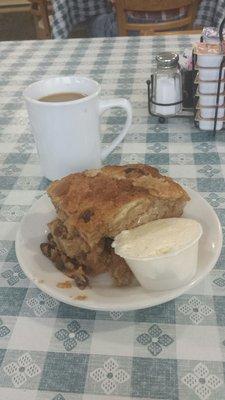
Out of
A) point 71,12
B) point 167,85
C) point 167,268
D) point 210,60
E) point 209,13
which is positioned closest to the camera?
point 167,268

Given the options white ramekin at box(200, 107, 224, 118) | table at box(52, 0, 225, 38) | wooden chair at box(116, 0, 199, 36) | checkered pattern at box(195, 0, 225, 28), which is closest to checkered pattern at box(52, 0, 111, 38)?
table at box(52, 0, 225, 38)

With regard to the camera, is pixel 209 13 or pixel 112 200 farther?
pixel 209 13

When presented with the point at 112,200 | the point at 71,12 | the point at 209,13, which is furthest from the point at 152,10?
the point at 112,200

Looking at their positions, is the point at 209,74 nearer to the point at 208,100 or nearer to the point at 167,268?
the point at 208,100

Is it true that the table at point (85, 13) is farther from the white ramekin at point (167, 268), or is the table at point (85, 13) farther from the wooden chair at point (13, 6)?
the wooden chair at point (13, 6)

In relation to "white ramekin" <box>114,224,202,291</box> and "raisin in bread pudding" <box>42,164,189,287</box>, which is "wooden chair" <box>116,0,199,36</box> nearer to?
"raisin in bread pudding" <box>42,164,189,287</box>

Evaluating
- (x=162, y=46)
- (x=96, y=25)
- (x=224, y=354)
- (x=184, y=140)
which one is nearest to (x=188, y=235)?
(x=224, y=354)

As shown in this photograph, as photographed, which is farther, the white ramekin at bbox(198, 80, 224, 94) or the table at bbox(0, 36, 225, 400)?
the white ramekin at bbox(198, 80, 224, 94)

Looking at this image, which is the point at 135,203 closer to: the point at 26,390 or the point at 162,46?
the point at 26,390
